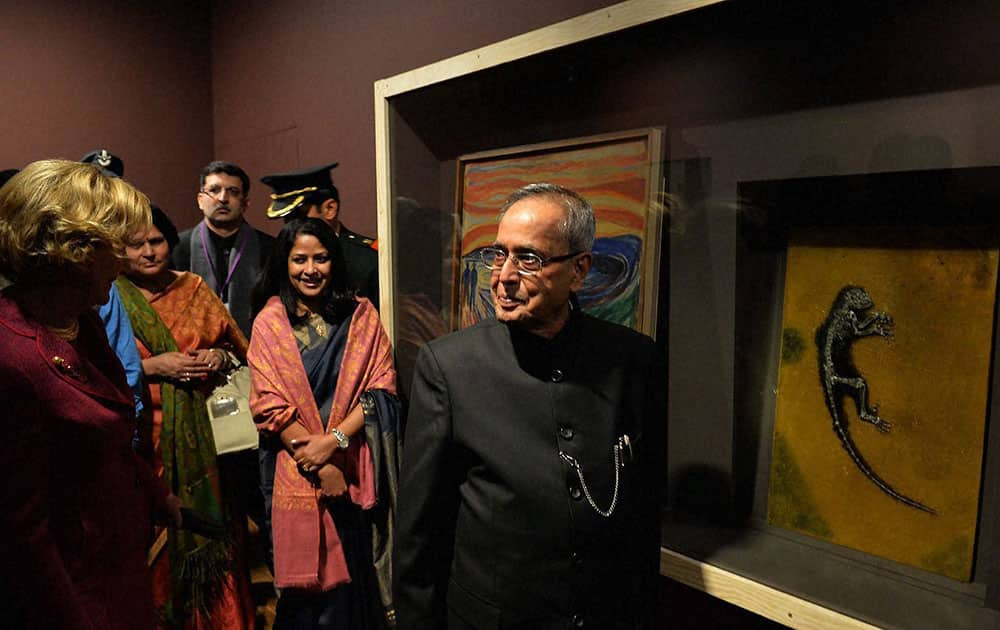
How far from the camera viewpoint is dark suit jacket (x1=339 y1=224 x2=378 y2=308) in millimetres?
2943

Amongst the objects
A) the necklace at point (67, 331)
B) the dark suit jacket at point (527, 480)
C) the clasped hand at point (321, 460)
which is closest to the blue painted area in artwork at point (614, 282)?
the dark suit jacket at point (527, 480)

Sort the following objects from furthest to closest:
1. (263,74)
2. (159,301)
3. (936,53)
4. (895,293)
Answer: (263,74) → (159,301) → (895,293) → (936,53)

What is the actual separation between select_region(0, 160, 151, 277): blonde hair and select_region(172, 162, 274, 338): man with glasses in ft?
6.02

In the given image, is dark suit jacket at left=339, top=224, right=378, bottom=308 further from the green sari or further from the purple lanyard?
the green sari

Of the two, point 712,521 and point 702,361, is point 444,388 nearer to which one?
point 702,361

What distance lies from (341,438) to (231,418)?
1.89 feet

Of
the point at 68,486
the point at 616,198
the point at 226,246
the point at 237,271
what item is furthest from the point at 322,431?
the point at 226,246

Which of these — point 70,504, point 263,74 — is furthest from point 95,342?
point 263,74

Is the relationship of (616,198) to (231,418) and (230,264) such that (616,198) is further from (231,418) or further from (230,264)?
(230,264)

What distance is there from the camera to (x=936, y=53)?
4.53 feet

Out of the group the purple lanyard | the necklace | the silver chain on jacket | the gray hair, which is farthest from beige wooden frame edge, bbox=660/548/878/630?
the purple lanyard

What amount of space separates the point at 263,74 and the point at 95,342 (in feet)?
9.74

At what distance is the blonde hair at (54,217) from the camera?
136cm

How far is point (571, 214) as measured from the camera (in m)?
1.38
